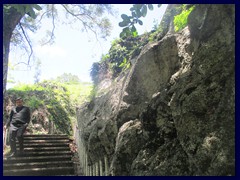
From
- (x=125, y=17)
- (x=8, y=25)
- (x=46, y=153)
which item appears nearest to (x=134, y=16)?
(x=125, y=17)

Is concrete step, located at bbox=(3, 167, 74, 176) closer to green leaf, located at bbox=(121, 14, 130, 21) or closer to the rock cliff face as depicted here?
the rock cliff face

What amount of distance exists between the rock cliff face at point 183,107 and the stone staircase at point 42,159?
1749 mm

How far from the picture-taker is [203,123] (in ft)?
14.3

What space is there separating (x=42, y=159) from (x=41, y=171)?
882 mm

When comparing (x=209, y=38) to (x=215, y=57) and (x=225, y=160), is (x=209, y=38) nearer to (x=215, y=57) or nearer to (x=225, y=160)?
(x=215, y=57)

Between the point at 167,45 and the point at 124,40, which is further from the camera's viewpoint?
the point at 124,40

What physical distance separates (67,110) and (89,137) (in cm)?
706

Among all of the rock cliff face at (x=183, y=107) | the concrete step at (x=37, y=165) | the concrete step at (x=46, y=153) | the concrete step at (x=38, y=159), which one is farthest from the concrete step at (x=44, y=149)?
the rock cliff face at (x=183, y=107)

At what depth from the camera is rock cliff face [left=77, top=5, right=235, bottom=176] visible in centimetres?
409

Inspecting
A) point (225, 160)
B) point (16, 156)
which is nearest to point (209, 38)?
point (225, 160)

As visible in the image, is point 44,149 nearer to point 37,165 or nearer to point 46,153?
point 46,153

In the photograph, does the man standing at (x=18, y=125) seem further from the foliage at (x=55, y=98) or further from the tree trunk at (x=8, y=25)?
the foliage at (x=55, y=98)

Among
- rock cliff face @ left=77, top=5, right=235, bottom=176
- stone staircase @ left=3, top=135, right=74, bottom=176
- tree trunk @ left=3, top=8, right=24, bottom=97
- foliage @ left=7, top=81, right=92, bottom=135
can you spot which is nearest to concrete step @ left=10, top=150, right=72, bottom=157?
stone staircase @ left=3, top=135, right=74, bottom=176

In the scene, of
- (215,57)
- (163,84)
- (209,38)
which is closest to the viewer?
(215,57)
